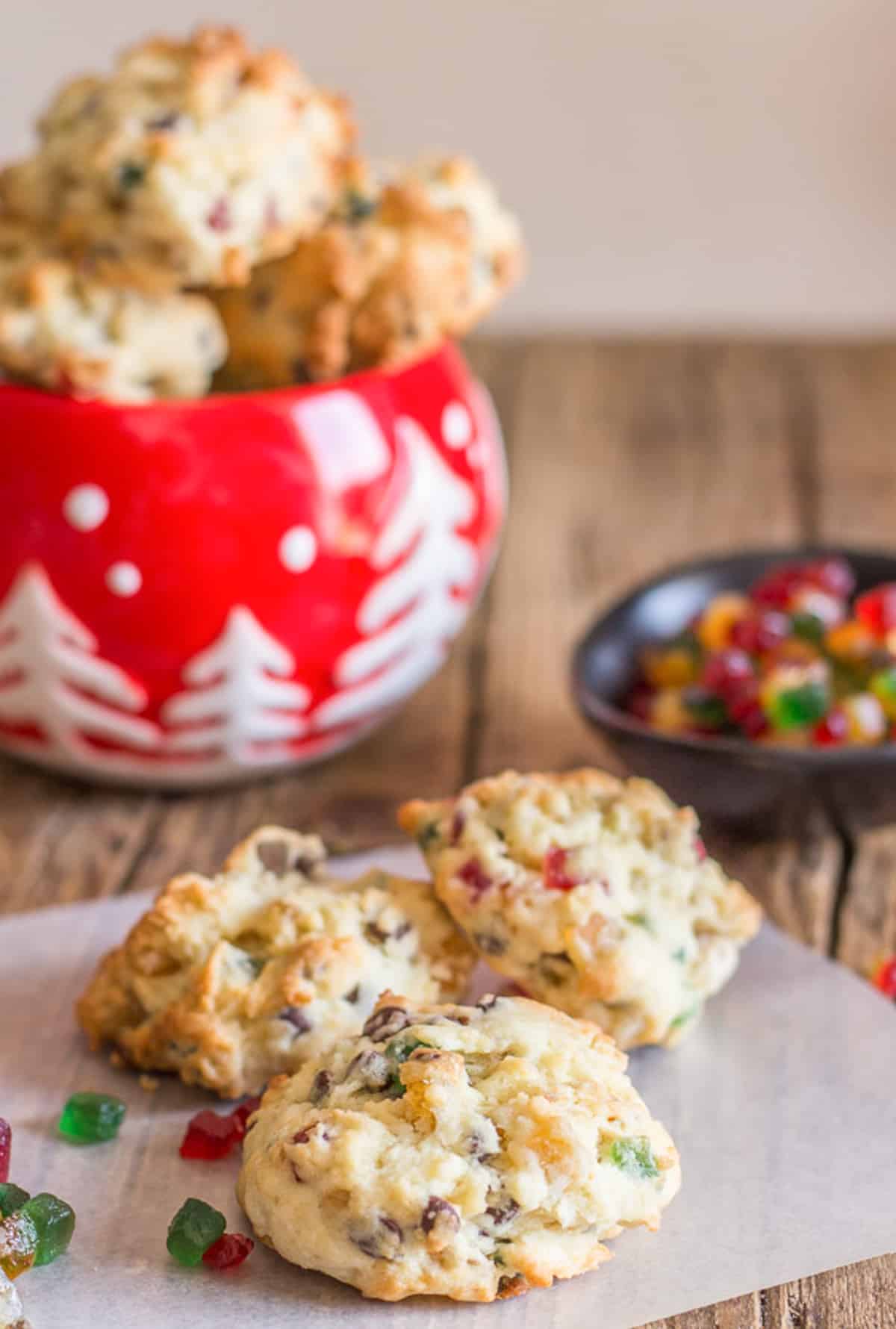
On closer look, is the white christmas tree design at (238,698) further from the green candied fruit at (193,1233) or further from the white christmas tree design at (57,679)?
the green candied fruit at (193,1233)

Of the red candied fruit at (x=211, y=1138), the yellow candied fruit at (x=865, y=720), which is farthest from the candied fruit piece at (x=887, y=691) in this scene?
the red candied fruit at (x=211, y=1138)

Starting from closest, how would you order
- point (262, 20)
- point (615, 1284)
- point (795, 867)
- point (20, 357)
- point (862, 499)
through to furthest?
point (615, 1284) < point (20, 357) < point (795, 867) < point (862, 499) < point (262, 20)

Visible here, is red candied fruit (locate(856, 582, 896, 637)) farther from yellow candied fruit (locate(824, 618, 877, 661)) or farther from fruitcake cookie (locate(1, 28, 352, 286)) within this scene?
fruitcake cookie (locate(1, 28, 352, 286))

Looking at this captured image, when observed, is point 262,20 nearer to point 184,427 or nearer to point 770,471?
point 770,471

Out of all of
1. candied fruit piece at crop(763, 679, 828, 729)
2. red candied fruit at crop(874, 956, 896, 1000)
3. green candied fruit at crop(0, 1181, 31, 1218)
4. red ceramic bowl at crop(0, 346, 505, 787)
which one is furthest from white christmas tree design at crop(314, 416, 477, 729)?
green candied fruit at crop(0, 1181, 31, 1218)

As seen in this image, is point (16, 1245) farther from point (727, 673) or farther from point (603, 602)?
point (603, 602)

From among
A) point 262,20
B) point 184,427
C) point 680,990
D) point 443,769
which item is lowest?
point 443,769

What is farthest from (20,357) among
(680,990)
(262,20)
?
(262,20)
